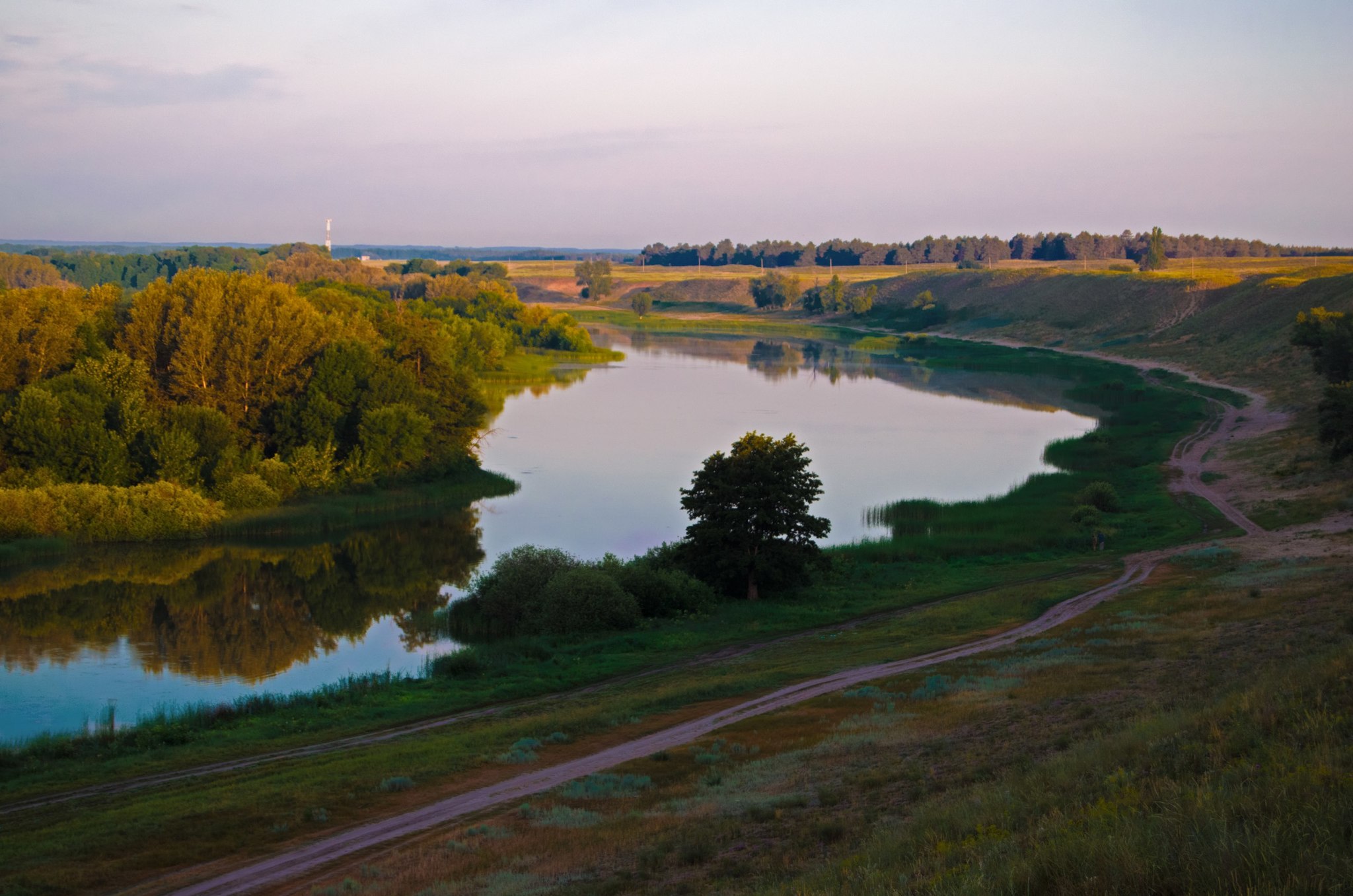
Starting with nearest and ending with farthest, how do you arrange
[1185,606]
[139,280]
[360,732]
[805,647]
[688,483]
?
[360,732]
[1185,606]
[805,647]
[688,483]
[139,280]

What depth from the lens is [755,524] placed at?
78.9 feet

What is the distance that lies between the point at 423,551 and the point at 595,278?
135m

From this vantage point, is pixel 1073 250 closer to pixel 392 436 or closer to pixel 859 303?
pixel 859 303

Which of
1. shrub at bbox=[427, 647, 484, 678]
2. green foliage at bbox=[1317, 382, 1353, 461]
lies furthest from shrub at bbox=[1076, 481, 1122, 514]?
shrub at bbox=[427, 647, 484, 678]

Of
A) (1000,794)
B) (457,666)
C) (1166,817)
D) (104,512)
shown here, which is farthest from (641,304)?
(1166,817)

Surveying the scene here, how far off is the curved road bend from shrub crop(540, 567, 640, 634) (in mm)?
6073

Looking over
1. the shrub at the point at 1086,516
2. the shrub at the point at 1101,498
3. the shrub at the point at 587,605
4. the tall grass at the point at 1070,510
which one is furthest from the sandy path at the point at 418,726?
the shrub at the point at 1101,498

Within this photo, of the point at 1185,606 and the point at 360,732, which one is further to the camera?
the point at 1185,606

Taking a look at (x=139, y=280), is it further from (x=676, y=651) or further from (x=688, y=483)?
(x=676, y=651)

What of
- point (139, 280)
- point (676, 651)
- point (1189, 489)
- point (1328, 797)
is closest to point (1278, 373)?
point (1189, 489)

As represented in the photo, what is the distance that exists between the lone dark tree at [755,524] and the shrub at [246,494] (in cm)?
1563

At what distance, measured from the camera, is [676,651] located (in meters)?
20.2

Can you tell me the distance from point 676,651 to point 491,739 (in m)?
6.43

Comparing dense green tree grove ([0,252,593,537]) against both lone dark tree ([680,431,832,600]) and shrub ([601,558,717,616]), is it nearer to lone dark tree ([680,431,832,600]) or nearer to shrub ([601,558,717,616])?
shrub ([601,558,717,616])
